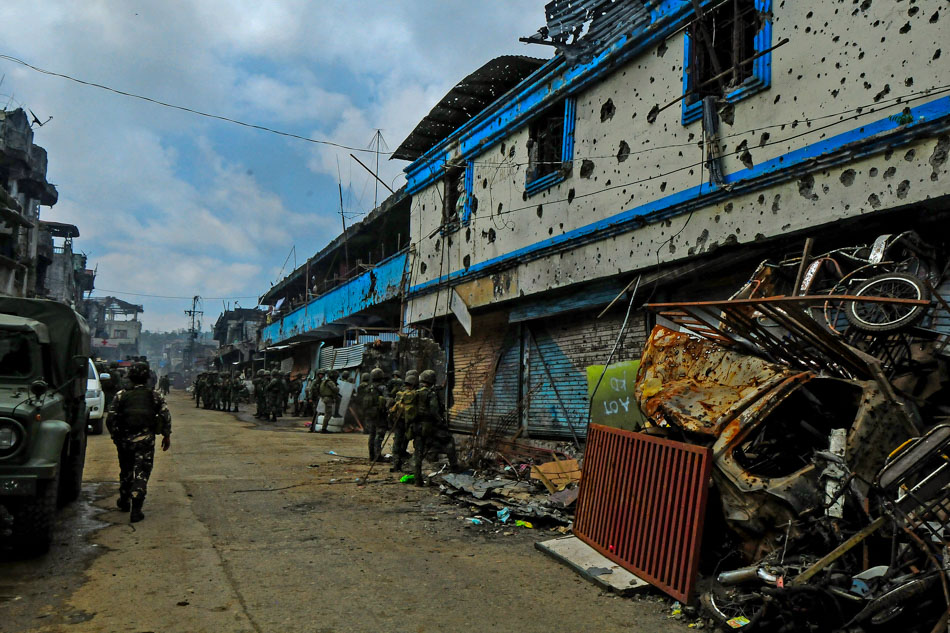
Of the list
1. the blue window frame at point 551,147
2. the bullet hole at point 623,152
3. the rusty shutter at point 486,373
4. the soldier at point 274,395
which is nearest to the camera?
the bullet hole at point 623,152

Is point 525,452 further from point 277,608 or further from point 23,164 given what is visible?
point 23,164

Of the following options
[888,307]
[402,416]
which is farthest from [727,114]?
[402,416]

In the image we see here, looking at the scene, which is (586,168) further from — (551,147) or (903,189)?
(903,189)

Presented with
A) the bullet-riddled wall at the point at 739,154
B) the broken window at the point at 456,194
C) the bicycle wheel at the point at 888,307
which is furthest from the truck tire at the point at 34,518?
the broken window at the point at 456,194

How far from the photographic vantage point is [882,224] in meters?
6.46

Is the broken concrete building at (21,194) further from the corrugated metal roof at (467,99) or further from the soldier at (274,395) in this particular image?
the corrugated metal roof at (467,99)

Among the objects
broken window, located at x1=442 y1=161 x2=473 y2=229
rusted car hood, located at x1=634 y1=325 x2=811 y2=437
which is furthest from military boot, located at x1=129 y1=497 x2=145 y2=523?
broken window, located at x1=442 y1=161 x2=473 y2=229

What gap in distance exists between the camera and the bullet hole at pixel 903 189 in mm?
5969

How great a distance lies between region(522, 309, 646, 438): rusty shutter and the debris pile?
3453mm

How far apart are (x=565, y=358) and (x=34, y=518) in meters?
8.00

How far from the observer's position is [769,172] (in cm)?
728

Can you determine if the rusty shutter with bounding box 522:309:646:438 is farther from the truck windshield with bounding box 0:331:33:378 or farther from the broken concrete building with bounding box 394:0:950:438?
the truck windshield with bounding box 0:331:33:378

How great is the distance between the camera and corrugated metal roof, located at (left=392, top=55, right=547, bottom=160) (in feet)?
41.4

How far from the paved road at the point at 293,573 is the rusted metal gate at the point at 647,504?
1.08ft
